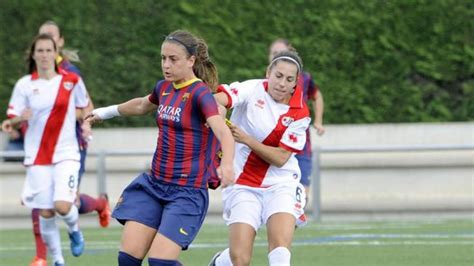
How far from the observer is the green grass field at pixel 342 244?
12.3 m

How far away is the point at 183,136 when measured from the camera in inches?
353

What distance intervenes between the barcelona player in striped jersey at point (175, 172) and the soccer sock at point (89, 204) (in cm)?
464

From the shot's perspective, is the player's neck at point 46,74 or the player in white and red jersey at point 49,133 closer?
the player in white and red jersey at point 49,133

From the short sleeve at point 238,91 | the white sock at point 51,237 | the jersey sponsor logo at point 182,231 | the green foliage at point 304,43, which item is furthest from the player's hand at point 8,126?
A: the green foliage at point 304,43

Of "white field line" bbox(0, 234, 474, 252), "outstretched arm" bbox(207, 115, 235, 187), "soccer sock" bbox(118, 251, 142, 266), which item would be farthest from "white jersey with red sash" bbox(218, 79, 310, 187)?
"white field line" bbox(0, 234, 474, 252)

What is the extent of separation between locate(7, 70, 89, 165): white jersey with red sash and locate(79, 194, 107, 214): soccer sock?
1616mm

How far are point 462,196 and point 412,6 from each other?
2468 mm

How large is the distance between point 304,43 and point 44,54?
6.89 metres

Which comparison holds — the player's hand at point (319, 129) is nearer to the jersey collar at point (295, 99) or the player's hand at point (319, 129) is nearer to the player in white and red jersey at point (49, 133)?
the player in white and red jersey at point (49, 133)

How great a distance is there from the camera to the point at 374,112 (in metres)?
18.5

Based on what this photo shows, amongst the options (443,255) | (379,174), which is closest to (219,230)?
(379,174)

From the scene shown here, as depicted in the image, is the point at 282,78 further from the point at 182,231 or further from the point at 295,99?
the point at 182,231

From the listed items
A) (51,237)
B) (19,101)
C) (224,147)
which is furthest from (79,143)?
(224,147)

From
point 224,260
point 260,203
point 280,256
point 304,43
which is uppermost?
point 304,43
